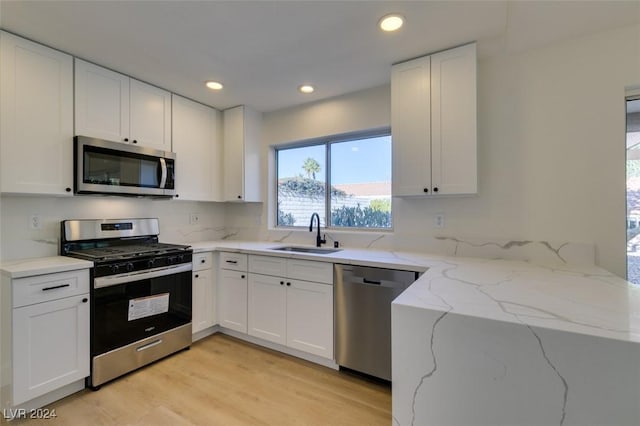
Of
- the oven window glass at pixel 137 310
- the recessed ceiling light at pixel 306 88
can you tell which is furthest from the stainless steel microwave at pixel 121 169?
the recessed ceiling light at pixel 306 88

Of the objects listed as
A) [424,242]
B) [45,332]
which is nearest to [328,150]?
[424,242]

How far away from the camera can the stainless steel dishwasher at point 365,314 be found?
2037 millimetres

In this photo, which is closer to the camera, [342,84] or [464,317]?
[464,317]

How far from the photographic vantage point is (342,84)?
269 centimetres

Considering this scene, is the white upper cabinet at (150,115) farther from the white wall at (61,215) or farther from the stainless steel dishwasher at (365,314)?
the stainless steel dishwasher at (365,314)

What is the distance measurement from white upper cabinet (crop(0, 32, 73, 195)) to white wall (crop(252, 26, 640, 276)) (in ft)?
9.51

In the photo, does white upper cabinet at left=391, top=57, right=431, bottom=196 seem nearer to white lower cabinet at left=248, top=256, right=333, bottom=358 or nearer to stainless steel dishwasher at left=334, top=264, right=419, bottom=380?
stainless steel dishwasher at left=334, top=264, right=419, bottom=380

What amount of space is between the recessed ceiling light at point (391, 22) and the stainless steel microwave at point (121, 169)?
2207mm

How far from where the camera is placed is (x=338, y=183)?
312 cm

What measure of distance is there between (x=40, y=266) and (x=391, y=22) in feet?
8.91

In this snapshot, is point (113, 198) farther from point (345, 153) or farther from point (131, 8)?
point (345, 153)

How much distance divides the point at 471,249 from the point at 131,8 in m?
2.84

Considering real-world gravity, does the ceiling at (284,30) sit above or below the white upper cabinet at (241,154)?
above

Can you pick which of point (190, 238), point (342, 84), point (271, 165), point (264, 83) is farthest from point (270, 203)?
point (342, 84)
